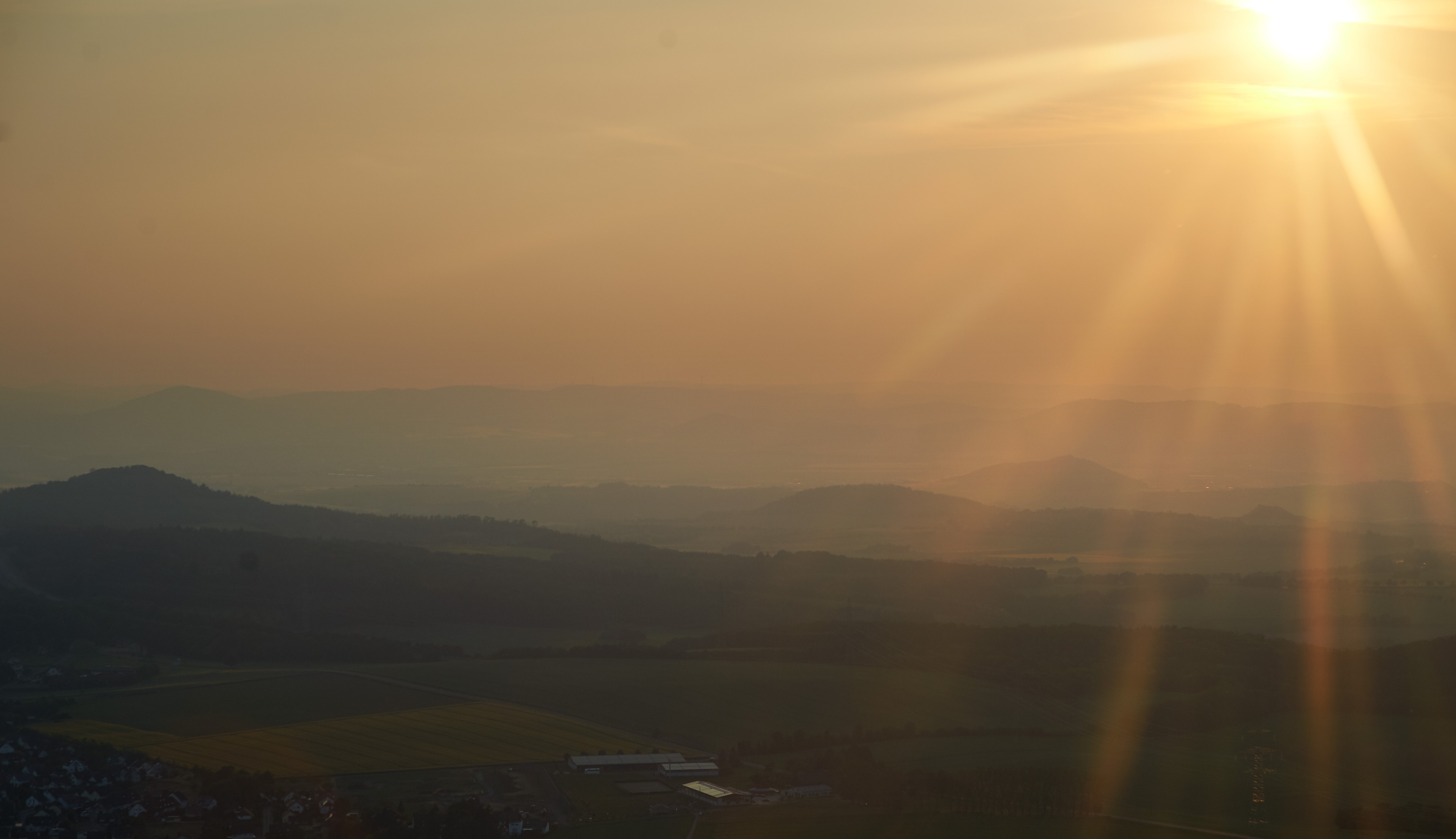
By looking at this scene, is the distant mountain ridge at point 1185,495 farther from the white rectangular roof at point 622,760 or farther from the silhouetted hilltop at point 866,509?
the white rectangular roof at point 622,760

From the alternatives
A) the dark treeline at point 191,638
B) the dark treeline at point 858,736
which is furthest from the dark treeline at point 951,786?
the dark treeline at point 191,638

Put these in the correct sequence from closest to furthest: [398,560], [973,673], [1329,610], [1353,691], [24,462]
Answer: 1. [1353,691]
2. [973,673]
3. [1329,610]
4. [398,560]
5. [24,462]

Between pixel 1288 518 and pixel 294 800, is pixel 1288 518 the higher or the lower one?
the higher one

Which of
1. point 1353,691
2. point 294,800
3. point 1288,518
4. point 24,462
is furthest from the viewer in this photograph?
point 24,462

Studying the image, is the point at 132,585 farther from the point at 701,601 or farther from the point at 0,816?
the point at 0,816

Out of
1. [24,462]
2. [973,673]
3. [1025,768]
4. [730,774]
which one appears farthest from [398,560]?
[24,462]

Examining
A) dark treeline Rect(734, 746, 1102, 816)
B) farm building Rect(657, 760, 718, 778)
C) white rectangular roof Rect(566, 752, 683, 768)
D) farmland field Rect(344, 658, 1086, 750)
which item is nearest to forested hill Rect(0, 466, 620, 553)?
farmland field Rect(344, 658, 1086, 750)

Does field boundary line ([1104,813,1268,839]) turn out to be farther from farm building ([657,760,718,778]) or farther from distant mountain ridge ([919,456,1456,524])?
distant mountain ridge ([919,456,1456,524])

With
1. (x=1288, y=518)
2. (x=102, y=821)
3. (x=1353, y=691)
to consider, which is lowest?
(x=102, y=821)
